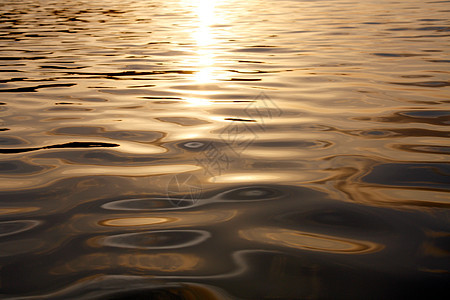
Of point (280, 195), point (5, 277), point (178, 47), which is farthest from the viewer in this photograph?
point (178, 47)

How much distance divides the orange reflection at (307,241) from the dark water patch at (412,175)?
25.2 inches

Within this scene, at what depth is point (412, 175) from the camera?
2.33m

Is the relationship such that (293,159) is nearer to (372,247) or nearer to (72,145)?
(372,247)

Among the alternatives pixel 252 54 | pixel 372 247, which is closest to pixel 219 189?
pixel 372 247

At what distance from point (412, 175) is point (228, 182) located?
2.90ft

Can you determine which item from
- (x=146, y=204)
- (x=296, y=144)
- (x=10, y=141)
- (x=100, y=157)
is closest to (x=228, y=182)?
(x=146, y=204)

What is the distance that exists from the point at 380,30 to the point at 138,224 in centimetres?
817

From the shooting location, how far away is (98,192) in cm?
221

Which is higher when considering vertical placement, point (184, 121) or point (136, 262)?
point (184, 121)

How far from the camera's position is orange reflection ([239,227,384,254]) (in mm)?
1648

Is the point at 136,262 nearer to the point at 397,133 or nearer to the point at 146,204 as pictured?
the point at 146,204

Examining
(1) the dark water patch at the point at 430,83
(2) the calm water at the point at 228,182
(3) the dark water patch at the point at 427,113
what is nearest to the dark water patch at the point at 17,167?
(2) the calm water at the point at 228,182

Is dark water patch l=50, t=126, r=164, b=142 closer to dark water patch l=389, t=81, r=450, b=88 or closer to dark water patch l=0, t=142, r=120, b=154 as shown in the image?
dark water patch l=0, t=142, r=120, b=154

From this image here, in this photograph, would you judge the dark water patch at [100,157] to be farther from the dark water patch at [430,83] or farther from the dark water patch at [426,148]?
the dark water patch at [430,83]
